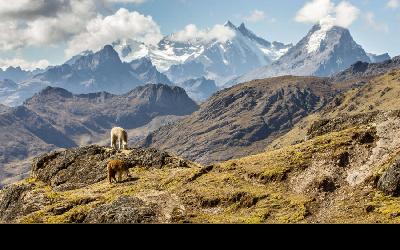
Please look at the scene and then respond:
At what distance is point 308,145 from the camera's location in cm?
3397

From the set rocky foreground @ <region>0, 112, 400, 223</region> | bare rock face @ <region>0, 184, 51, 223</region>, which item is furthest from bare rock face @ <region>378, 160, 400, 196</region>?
bare rock face @ <region>0, 184, 51, 223</region>

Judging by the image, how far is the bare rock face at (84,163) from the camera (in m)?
39.1

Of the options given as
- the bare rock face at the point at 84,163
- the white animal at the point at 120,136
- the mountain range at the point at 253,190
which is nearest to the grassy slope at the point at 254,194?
the mountain range at the point at 253,190

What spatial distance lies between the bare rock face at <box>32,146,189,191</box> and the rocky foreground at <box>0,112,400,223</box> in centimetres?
19

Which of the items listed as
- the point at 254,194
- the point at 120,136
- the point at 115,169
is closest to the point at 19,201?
the point at 115,169

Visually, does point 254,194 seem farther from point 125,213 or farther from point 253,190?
point 125,213

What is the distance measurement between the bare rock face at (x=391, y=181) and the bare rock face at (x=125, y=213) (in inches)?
→ 499

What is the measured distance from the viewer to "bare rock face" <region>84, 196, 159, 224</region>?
2674 cm

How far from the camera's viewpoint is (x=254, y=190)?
97.8ft

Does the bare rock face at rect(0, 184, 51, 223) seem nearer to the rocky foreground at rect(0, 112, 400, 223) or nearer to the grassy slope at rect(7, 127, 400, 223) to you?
the rocky foreground at rect(0, 112, 400, 223)

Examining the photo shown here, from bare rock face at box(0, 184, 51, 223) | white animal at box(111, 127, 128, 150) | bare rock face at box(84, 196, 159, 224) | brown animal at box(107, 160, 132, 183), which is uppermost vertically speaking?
white animal at box(111, 127, 128, 150)

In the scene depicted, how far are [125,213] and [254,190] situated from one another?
325 inches
